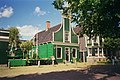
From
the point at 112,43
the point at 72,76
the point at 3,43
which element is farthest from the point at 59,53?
the point at 72,76

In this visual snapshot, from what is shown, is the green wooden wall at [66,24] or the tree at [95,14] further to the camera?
the green wooden wall at [66,24]

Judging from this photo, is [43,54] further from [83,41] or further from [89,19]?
[89,19]

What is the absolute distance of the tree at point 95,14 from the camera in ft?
62.9

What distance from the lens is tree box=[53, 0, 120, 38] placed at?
19172 millimetres

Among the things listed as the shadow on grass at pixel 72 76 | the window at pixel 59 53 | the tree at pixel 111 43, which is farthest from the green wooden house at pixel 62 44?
the shadow on grass at pixel 72 76

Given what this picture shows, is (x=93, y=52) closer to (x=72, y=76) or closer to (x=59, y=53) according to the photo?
(x=59, y=53)

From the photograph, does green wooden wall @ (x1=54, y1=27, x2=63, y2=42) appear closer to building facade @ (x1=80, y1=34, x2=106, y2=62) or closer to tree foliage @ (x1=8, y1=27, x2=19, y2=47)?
building facade @ (x1=80, y1=34, x2=106, y2=62)

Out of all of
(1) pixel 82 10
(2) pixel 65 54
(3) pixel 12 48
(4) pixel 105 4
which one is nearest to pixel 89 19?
(1) pixel 82 10

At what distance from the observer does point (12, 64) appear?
35469 mm

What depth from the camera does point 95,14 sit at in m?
20.0

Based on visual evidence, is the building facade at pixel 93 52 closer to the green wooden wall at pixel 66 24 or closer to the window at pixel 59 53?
the green wooden wall at pixel 66 24

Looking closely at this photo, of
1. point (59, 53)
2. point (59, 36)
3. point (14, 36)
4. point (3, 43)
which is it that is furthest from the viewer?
point (14, 36)

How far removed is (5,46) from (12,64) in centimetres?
331

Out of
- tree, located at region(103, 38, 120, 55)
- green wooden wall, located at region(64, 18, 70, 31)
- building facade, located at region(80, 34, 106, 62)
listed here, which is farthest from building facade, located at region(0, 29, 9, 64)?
building facade, located at region(80, 34, 106, 62)
